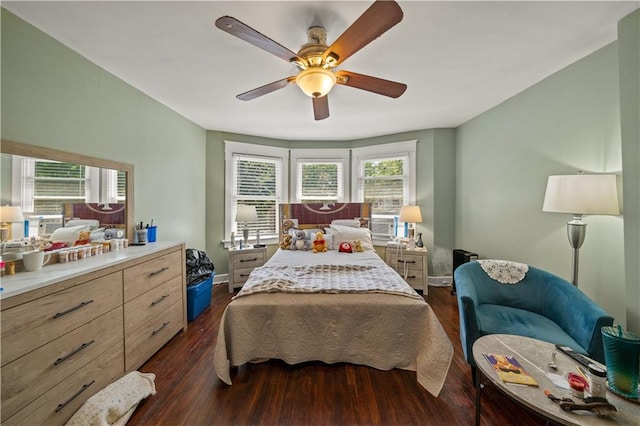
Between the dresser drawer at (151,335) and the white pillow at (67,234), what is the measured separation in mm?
885

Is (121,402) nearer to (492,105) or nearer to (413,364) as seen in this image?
(413,364)

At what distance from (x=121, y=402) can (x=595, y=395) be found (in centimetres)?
259

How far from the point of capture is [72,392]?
4.77 feet

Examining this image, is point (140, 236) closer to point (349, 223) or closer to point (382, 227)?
point (349, 223)

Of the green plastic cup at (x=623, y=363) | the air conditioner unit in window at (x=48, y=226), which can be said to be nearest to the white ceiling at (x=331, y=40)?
the air conditioner unit in window at (x=48, y=226)

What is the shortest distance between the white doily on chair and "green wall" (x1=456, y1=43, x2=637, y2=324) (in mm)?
502

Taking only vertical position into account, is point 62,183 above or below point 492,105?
below

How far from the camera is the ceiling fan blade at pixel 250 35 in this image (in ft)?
3.94

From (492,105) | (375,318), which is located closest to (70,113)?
(375,318)

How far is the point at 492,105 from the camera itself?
3.12 metres

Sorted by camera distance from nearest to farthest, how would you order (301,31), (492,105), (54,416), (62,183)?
(54,416)
(301,31)
(62,183)
(492,105)

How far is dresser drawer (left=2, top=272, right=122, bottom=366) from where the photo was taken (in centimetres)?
117

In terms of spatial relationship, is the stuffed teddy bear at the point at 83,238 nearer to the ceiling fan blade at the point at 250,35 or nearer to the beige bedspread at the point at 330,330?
the beige bedspread at the point at 330,330

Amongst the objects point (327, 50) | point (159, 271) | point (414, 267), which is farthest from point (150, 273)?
point (414, 267)
